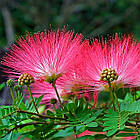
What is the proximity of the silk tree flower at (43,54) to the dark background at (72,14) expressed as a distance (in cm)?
523

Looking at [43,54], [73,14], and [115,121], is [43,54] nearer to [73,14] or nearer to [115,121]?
[115,121]

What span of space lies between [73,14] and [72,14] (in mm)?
124

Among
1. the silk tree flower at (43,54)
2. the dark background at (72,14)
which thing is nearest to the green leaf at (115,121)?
the silk tree flower at (43,54)

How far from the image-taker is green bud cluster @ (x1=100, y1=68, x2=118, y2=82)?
804 millimetres

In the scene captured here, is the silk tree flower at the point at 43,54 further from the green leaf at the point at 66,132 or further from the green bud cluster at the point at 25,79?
the green leaf at the point at 66,132

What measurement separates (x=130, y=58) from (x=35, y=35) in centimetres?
35

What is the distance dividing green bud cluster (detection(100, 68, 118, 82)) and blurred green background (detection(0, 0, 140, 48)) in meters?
5.32

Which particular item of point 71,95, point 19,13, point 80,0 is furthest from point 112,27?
point 71,95

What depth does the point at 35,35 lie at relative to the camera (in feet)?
2.82

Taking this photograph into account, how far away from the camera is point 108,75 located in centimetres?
80

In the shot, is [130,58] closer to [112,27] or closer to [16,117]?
[16,117]

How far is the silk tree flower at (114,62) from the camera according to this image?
86cm

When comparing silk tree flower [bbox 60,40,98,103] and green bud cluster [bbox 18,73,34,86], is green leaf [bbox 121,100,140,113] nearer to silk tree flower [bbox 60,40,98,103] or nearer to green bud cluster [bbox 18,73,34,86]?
silk tree flower [bbox 60,40,98,103]

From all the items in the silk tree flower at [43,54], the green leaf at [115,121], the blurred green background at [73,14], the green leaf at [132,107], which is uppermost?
the blurred green background at [73,14]
